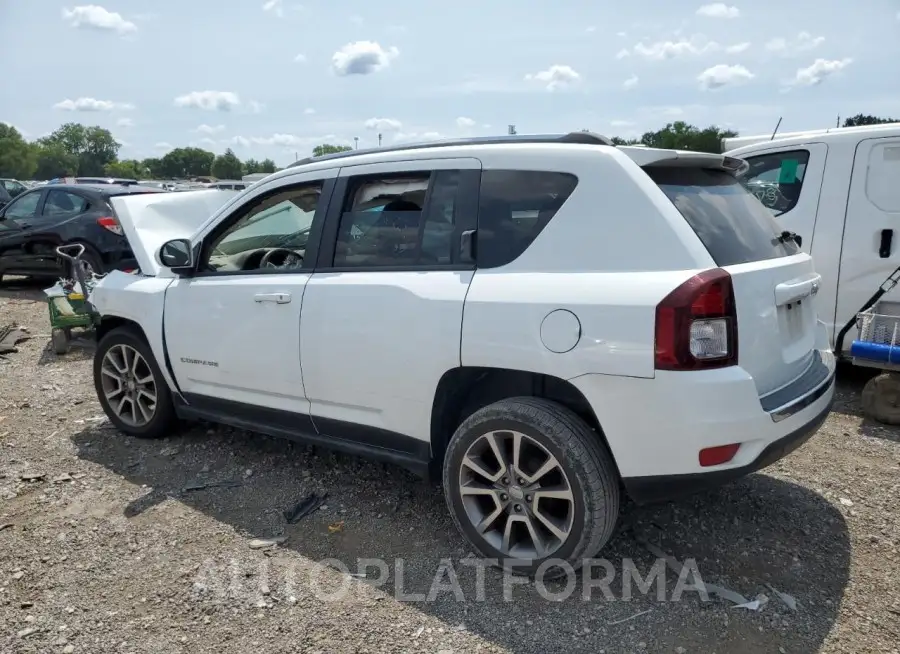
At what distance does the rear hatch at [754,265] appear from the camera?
2732 millimetres

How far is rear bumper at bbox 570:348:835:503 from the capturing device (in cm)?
258

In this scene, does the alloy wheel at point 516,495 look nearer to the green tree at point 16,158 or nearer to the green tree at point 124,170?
the green tree at point 124,170

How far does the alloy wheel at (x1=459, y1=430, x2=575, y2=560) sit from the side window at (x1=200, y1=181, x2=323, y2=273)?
1.62 metres

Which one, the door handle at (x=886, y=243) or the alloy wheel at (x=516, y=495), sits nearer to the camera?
the alloy wheel at (x=516, y=495)

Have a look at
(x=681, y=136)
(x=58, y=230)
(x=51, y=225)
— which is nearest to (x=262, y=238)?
(x=58, y=230)

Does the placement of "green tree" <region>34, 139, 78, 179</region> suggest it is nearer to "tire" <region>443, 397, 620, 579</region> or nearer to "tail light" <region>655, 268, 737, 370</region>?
"tire" <region>443, 397, 620, 579</region>

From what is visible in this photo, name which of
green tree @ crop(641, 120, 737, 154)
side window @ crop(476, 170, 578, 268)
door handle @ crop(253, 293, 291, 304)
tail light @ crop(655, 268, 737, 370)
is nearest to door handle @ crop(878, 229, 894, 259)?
tail light @ crop(655, 268, 737, 370)

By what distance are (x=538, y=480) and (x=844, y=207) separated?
4.14 m

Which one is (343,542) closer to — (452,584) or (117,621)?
(452,584)

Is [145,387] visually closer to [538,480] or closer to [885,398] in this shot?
[538,480]

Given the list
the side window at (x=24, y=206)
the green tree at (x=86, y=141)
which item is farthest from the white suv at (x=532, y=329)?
the green tree at (x=86, y=141)

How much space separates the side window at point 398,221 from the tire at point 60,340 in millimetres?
5098

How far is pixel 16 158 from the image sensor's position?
10238 centimetres

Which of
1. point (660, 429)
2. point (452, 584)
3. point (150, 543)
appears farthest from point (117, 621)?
point (660, 429)
